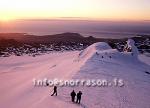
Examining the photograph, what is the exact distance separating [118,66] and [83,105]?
2244 centimetres

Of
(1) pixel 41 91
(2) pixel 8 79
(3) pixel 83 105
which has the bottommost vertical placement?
(2) pixel 8 79

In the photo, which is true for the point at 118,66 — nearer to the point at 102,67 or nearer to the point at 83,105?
the point at 102,67

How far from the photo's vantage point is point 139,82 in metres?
39.0

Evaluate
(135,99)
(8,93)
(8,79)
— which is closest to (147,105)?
(135,99)

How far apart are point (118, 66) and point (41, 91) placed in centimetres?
1672

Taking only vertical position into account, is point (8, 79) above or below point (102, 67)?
below

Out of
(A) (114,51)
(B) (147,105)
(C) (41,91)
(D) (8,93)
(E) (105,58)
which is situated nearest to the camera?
(B) (147,105)

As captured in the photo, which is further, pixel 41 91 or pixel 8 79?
pixel 8 79

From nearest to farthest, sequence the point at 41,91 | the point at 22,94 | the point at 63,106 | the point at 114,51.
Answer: the point at 63,106 < the point at 41,91 < the point at 22,94 < the point at 114,51

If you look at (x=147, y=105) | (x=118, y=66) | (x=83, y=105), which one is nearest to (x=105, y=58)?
(x=118, y=66)

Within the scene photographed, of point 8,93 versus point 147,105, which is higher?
point 147,105

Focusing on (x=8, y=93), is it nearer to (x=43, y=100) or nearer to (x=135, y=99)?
(x=43, y=100)

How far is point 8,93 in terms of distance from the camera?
42.0 meters

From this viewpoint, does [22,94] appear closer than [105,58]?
Yes
